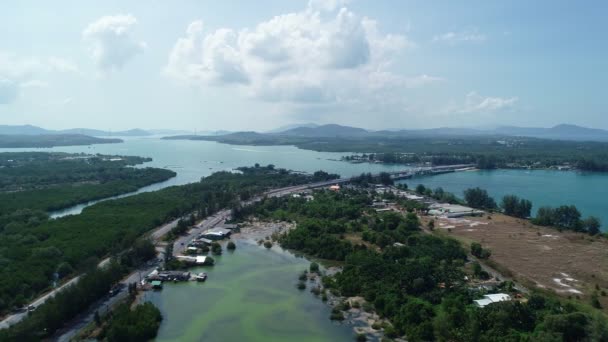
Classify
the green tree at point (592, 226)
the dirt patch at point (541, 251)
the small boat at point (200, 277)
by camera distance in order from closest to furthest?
the dirt patch at point (541, 251)
the small boat at point (200, 277)
the green tree at point (592, 226)

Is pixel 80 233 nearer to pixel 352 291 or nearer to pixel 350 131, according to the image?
pixel 352 291

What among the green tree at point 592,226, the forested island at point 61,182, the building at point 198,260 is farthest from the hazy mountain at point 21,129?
the green tree at point 592,226

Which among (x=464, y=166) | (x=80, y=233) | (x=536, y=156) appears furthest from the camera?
(x=536, y=156)

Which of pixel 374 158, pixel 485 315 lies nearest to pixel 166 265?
pixel 485 315

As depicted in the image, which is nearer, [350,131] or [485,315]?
[485,315]

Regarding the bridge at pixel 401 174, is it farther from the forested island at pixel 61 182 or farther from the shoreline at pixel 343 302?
the forested island at pixel 61 182

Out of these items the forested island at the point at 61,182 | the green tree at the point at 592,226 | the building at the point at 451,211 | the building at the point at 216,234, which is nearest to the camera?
the building at the point at 216,234

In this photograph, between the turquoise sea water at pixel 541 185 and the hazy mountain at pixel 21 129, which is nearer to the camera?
the turquoise sea water at pixel 541 185
